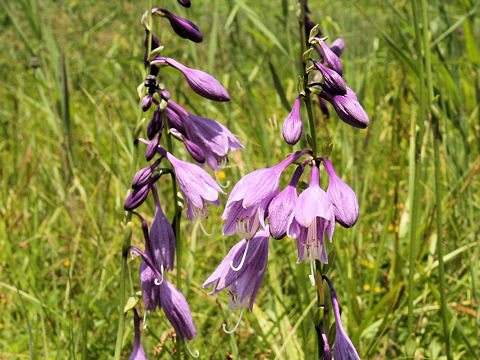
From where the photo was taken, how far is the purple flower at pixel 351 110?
1357 mm

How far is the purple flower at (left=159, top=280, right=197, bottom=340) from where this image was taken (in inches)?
69.9

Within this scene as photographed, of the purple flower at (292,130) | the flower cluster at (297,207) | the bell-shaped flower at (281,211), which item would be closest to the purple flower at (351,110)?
the flower cluster at (297,207)

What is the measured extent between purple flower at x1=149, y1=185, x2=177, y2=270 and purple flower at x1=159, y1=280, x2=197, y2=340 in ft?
0.29

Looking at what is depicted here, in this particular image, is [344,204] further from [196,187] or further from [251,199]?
[196,187]

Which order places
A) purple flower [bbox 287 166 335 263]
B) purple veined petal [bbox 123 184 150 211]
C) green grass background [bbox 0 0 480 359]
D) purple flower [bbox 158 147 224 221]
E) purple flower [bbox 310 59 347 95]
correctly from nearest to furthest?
purple flower [bbox 287 166 335 263], purple flower [bbox 310 59 347 95], purple veined petal [bbox 123 184 150 211], purple flower [bbox 158 147 224 221], green grass background [bbox 0 0 480 359]

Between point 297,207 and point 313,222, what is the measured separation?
60mm

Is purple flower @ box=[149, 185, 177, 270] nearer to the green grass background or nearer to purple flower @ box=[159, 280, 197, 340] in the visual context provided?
purple flower @ box=[159, 280, 197, 340]

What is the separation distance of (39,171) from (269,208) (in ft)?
10.4

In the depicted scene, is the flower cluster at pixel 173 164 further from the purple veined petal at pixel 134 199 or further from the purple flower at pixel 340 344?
the purple flower at pixel 340 344

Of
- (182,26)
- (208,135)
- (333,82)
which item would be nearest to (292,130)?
(333,82)

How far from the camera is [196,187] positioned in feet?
5.70

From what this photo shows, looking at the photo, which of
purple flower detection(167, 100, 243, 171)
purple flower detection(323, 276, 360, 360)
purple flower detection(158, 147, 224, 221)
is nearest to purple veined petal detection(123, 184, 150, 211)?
purple flower detection(158, 147, 224, 221)

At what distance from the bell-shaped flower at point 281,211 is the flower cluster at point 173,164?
44 centimetres

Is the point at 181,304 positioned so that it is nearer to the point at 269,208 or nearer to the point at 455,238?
the point at 269,208
